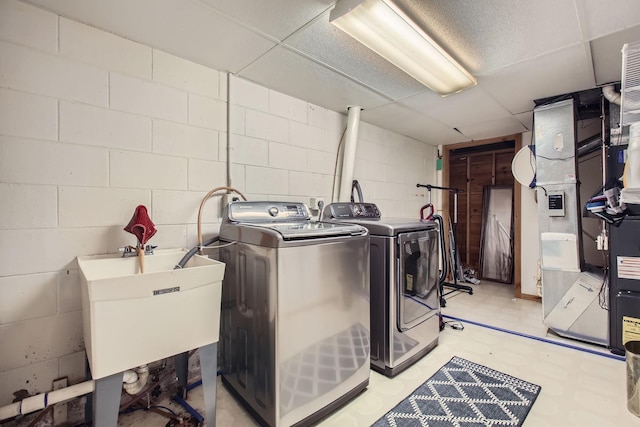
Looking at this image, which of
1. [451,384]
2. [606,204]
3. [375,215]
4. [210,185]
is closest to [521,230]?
[606,204]

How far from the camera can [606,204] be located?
2355mm

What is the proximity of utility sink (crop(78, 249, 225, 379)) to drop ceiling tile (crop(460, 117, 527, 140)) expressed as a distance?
3.60 m

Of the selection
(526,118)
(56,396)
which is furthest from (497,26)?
(56,396)

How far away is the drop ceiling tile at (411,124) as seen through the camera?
10.0 ft

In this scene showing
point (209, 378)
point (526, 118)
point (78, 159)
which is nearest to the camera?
point (209, 378)

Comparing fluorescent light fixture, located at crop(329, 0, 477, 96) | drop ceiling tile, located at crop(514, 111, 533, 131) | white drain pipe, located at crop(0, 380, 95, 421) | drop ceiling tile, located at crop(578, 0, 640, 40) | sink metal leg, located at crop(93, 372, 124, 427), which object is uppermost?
drop ceiling tile, located at crop(514, 111, 533, 131)

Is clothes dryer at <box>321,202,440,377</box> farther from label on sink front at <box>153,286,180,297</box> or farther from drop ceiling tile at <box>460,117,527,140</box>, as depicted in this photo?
drop ceiling tile at <box>460,117,527,140</box>

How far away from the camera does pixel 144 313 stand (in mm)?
1246

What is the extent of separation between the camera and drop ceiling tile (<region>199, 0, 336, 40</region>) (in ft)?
4.82

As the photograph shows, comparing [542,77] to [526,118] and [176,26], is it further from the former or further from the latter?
[176,26]

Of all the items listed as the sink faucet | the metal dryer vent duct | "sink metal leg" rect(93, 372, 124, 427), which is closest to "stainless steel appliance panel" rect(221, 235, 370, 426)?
the sink faucet

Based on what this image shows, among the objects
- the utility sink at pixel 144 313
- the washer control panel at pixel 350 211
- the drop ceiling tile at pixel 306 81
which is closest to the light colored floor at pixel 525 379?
the utility sink at pixel 144 313

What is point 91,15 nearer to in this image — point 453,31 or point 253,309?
point 253,309

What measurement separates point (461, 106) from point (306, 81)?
166 cm
